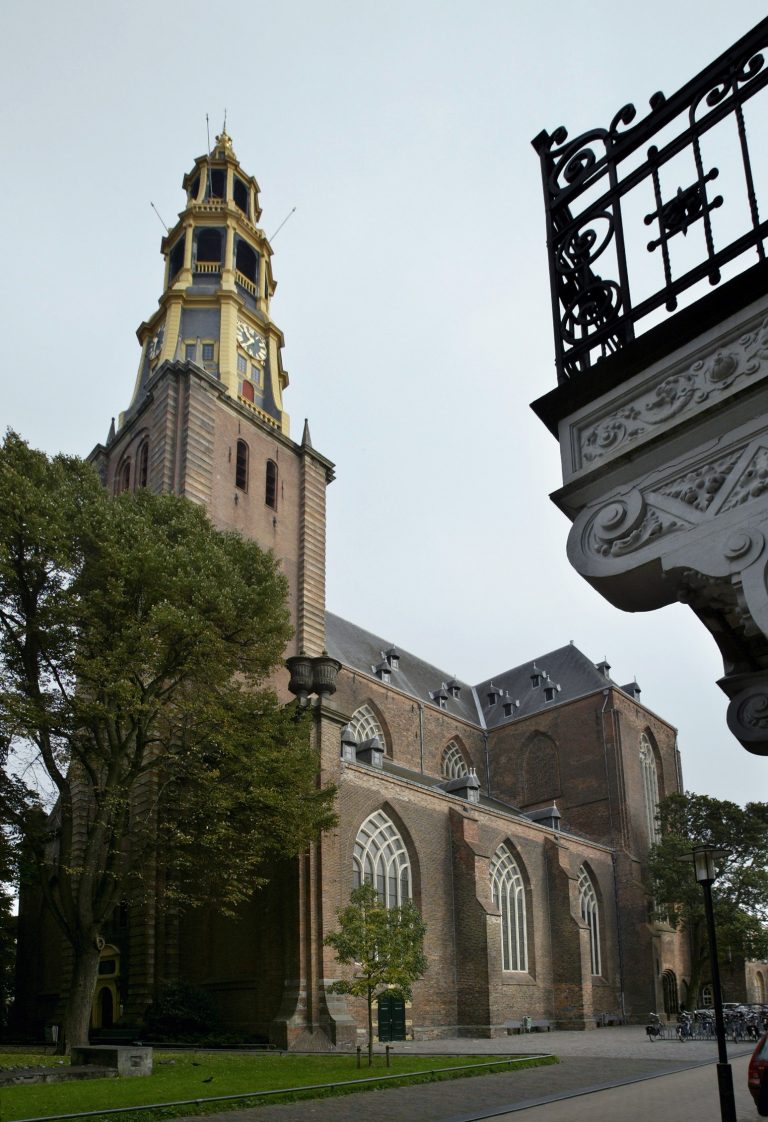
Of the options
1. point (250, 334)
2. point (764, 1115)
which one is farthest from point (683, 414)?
point (250, 334)

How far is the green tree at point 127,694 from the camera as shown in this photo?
62.5 feet

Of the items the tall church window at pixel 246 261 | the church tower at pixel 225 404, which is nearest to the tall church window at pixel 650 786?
the church tower at pixel 225 404

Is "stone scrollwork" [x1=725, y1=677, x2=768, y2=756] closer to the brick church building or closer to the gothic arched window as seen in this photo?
the brick church building

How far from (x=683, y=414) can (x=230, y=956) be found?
24.9 m

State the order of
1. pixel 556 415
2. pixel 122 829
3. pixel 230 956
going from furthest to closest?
pixel 230 956
pixel 122 829
pixel 556 415

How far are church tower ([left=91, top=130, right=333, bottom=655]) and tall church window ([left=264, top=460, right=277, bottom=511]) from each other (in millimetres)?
48

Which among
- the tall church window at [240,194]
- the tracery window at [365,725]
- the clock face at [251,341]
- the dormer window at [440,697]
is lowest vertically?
the tracery window at [365,725]

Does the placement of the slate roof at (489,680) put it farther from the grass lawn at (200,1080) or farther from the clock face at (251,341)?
the grass lawn at (200,1080)

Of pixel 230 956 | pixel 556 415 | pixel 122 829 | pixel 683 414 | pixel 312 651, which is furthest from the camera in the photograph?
pixel 312 651

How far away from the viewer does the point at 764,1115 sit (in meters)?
10.4

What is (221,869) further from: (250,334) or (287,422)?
(250,334)

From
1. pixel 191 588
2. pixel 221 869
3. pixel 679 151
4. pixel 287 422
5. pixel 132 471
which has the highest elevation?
pixel 287 422

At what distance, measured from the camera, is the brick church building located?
24.7 m

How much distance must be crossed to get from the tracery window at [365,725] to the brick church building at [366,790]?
125 millimetres
